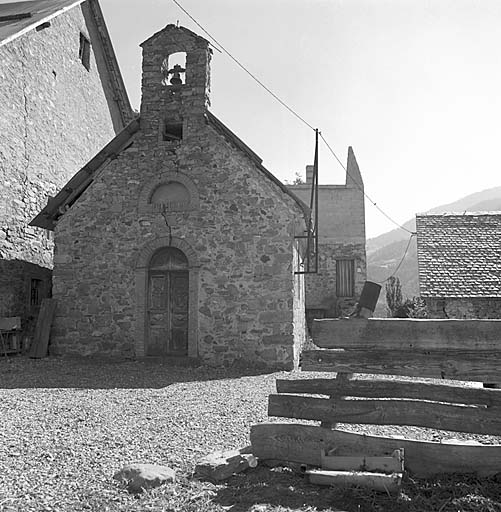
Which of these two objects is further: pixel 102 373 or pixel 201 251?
pixel 201 251

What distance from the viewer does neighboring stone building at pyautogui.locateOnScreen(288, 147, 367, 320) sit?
26047 millimetres

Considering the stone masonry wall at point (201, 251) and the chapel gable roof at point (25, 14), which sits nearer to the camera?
the stone masonry wall at point (201, 251)

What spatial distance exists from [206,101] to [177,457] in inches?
430

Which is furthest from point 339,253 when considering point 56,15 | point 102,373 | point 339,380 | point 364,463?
point 364,463

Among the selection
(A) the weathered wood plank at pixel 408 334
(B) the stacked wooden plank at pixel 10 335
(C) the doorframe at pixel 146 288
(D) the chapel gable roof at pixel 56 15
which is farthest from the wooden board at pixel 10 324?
(A) the weathered wood plank at pixel 408 334

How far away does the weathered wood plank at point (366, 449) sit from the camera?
5.11 m

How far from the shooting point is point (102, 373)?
12805 millimetres

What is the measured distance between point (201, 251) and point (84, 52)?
465 inches

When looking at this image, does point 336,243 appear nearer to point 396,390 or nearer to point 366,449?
point 396,390

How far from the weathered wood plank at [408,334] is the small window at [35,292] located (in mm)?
14276

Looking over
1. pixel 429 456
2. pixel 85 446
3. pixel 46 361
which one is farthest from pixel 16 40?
pixel 429 456

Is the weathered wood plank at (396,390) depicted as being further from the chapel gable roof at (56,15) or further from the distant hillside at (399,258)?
the distant hillside at (399,258)

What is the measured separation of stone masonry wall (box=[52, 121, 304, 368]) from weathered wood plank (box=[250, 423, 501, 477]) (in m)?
8.10

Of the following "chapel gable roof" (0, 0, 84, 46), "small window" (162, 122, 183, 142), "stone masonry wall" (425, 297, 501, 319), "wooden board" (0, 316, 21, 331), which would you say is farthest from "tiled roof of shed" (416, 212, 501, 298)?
"chapel gable roof" (0, 0, 84, 46)
